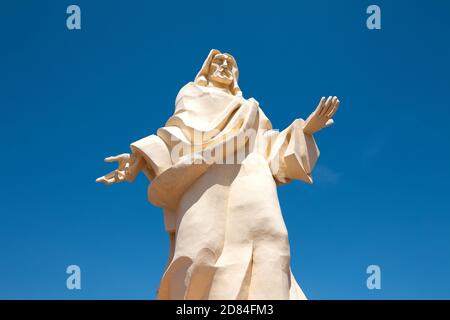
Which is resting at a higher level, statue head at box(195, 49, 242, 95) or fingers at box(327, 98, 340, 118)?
statue head at box(195, 49, 242, 95)

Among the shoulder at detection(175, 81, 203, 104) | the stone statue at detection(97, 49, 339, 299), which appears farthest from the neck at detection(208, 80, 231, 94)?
the shoulder at detection(175, 81, 203, 104)

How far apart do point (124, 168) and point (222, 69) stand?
2610 mm

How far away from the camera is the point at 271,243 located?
7910 mm

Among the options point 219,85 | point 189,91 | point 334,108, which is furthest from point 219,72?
point 334,108

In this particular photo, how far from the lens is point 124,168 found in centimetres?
920

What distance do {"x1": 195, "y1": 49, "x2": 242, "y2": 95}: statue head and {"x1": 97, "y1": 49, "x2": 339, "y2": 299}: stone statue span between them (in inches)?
10.8

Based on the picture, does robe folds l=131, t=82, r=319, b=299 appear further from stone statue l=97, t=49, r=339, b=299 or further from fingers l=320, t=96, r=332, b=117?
fingers l=320, t=96, r=332, b=117

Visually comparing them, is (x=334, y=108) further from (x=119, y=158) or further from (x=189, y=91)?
(x=119, y=158)

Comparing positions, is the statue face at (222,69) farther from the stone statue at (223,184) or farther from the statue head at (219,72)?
the stone statue at (223,184)

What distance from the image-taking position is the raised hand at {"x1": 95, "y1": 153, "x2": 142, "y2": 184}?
29.9ft
